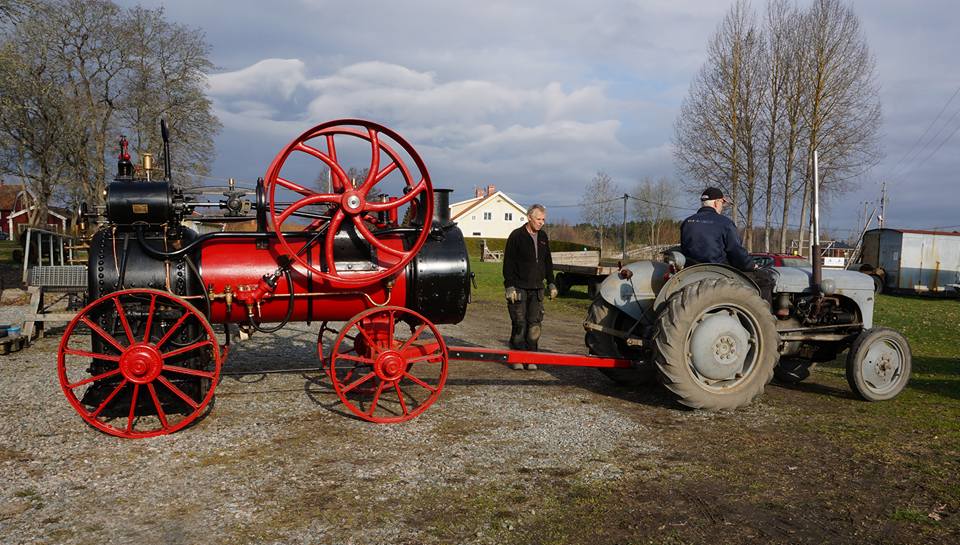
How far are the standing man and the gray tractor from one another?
3.64ft

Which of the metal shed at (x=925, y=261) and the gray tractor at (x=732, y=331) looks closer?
the gray tractor at (x=732, y=331)

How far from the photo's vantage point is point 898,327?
1306cm

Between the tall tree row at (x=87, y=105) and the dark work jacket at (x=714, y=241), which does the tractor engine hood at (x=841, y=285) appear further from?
the tall tree row at (x=87, y=105)

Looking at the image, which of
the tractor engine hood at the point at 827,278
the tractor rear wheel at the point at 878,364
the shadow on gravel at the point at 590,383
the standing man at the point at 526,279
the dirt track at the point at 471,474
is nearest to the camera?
the dirt track at the point at 471,474

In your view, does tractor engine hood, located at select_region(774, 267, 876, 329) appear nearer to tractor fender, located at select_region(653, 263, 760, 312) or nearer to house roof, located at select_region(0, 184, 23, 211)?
tractor fender, located at select_region(653, 263, 760, 312)

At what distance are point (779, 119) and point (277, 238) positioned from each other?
2697cm

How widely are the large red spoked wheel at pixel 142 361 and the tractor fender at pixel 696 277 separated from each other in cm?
392

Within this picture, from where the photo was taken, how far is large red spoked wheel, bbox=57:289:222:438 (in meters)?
4.97

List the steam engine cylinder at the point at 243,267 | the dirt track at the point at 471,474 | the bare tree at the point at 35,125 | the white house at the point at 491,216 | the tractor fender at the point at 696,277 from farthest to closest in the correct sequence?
the white house at the point at 491,216 < the bare tree at the point at 35,125 < the tractor fender at the point at 696,277 < the steam engine cylinder at the point at 243,267 < the dirt track at the point at 471,474

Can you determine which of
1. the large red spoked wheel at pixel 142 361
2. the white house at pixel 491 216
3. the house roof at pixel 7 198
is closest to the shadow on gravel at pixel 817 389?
the large red spoked wheel at pixel 142 361

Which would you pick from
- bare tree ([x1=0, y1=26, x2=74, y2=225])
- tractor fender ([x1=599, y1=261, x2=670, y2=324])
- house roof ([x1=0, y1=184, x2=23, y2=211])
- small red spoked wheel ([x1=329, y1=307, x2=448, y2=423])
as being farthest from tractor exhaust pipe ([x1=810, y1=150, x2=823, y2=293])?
house roof ([x1=0, y1=184, x2=23, y2=211])

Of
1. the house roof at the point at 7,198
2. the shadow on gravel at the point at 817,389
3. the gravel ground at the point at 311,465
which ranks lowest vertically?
the gravel ground at the point at 311,465

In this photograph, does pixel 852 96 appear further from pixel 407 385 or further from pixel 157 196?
pixel 157 196

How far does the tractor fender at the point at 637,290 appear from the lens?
254 inches
